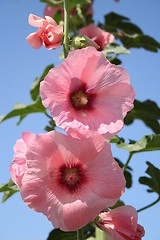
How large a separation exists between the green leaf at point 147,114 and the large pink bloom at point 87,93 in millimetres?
888

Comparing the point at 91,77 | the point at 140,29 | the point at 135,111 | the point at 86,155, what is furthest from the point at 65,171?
the point at 140,29

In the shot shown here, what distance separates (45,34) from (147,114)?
3.21 ft

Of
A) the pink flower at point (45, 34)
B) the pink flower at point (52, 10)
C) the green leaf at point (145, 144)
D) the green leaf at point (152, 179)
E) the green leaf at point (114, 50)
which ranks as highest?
the pink flower at point (45, 34)

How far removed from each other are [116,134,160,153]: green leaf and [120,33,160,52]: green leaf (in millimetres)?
863

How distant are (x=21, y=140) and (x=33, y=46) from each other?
0.75 feet

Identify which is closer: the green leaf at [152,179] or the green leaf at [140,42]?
the green leaf at [152,179]

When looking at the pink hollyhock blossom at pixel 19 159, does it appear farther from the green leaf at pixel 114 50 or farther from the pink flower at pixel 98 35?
the pink flower at pixel 98 35

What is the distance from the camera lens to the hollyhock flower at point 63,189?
2.58 feet

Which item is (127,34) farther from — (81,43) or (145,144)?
(81,43)

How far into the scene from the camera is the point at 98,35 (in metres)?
1.92

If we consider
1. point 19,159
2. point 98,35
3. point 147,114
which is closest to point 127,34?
point 98,35

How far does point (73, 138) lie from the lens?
804 millimetres

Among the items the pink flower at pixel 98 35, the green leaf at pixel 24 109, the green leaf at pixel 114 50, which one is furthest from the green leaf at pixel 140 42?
the green leaf at pixel 24 109

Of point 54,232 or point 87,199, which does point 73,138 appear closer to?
point 87,199
